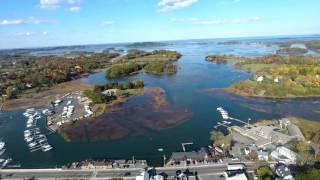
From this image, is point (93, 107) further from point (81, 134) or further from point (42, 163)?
point (42, 163)

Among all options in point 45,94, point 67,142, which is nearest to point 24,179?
point 67,142

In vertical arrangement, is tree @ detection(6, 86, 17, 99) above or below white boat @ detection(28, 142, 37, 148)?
above

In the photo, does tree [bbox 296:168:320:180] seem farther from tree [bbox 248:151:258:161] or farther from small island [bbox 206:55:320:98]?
small island [bbox 206:55:320:98]

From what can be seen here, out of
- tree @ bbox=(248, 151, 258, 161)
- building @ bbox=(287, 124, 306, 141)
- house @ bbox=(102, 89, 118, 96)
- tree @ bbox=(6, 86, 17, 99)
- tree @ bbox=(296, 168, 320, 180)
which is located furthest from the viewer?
tree @ bbox=(6, 86, 17, 99)

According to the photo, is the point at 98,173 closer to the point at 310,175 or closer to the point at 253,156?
the point at 253,156

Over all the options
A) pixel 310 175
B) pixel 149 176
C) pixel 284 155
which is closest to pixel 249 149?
pixel 284 155

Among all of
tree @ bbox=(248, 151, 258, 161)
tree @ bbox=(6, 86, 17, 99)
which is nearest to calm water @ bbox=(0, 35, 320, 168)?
tree @ bbox=(248, 151, 258, 161)

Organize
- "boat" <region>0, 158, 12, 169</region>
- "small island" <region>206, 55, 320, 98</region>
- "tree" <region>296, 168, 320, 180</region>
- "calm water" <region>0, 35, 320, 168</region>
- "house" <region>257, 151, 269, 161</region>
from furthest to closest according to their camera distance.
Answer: "small island" <region>206, 55, 320, 98</region> < "calm water" <region>0, 35, 320, 168</region> < "boat" <region>0, 158, 12, 169</region> < "house" <region>257, 151, 269, 161</region> < "tree" <region>296, 168, 320, 180</region>

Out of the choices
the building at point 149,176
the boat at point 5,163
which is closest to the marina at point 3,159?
the boat at point 5,163
